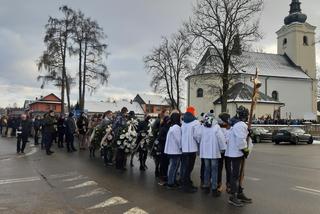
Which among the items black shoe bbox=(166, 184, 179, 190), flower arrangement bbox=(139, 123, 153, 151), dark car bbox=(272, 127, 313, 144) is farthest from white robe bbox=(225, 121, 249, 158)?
dark car bbox=(272, 127, 313, 144)

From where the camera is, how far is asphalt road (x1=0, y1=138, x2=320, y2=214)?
7262mm

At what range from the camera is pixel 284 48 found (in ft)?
241

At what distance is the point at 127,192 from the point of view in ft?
28.6

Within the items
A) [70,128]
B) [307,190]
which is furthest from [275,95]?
[307,190]

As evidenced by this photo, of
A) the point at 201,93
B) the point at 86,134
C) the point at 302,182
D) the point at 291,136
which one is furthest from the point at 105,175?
the point at 201,93

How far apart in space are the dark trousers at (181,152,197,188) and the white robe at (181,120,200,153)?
0.41 ft

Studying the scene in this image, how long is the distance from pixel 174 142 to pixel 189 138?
45 cm

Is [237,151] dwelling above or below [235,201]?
above

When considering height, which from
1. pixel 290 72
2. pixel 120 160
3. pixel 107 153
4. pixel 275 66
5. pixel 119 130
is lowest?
pixel 120 160

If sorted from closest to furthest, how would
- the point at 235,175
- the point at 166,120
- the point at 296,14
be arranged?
the point at 235,175 → the point at 166,120 → the point at 296,14

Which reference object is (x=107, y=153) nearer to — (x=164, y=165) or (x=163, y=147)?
(x=164, y=165)

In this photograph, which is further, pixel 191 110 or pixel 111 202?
pixel 191 110

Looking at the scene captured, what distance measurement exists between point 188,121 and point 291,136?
899 inches

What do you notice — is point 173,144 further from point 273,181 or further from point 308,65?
point 308,65
